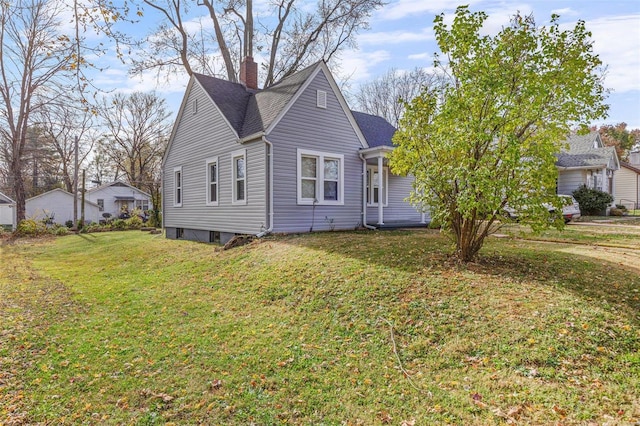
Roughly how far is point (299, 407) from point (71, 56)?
5.71 metres

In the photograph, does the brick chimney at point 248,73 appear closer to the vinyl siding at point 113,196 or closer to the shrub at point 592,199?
the shrub at point 592,199

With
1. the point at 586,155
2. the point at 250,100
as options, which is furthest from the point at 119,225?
the point at 586,155

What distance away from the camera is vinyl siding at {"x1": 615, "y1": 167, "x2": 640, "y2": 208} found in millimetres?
28577

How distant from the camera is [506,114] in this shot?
19.2 feet

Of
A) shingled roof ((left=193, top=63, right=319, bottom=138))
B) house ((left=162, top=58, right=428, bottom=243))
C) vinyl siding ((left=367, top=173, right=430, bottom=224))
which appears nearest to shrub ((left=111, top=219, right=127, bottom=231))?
house ((left=162, top=58, right=428, bottom=243))

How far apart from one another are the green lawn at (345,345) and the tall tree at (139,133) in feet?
108

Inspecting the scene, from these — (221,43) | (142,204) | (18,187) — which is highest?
(221,43)

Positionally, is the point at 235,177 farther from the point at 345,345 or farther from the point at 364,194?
the point at 345,345

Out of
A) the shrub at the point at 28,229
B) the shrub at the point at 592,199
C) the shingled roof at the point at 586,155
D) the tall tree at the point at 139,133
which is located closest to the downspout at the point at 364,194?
the shingled roof at the point at 586,155

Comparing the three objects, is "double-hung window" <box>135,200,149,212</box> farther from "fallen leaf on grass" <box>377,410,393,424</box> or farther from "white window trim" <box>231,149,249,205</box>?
"fallen leaf on grass" <box>377,410,393,424</box>

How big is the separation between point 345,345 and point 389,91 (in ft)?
113

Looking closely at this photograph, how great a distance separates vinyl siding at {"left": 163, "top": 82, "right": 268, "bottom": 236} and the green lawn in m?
4.11

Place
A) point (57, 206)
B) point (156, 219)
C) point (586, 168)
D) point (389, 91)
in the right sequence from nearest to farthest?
point (586, 168) < point (156, 219) < point (57, 206) < point (389, 91)

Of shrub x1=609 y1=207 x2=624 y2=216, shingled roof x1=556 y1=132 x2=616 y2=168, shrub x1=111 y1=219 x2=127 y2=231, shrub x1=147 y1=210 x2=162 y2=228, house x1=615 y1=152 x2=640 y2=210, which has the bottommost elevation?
shrub x1=111 y1=219 x2=127 y2=231
